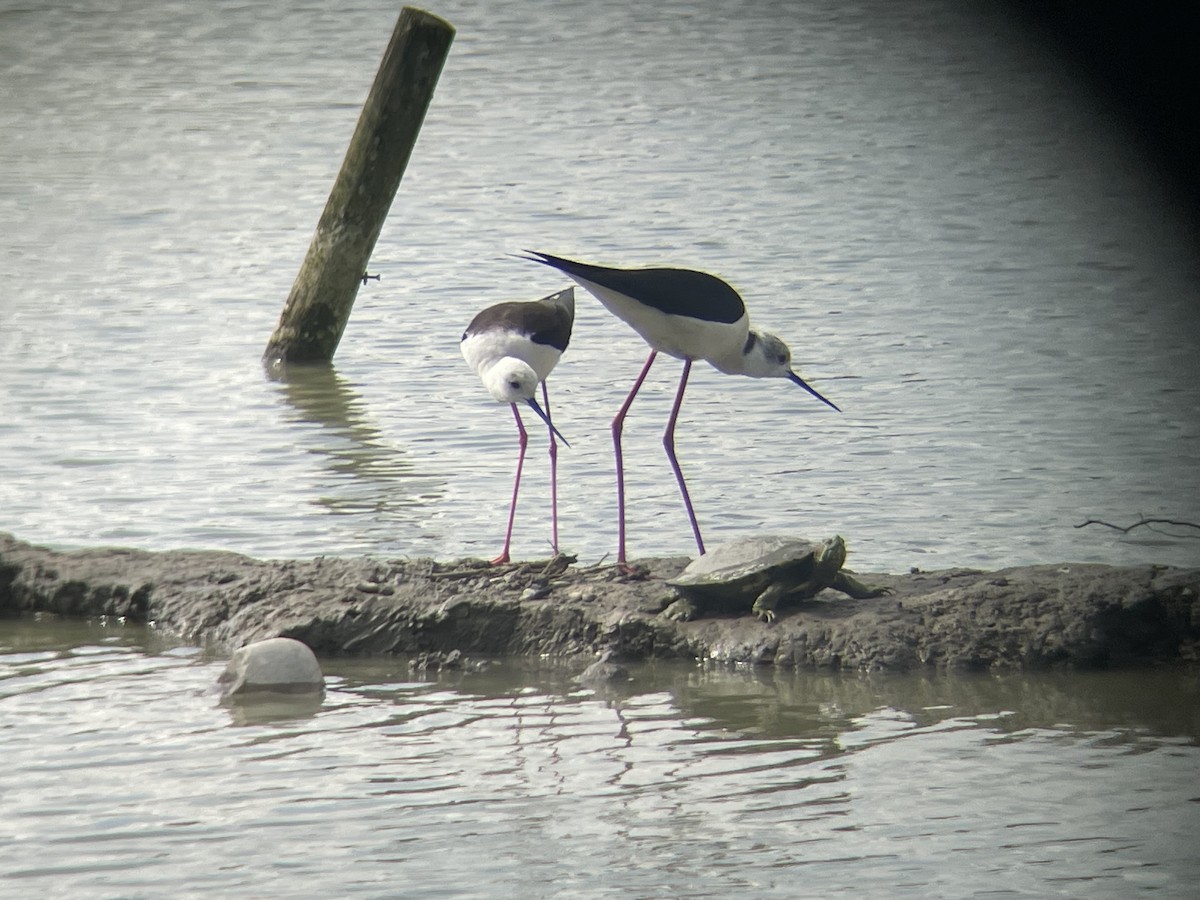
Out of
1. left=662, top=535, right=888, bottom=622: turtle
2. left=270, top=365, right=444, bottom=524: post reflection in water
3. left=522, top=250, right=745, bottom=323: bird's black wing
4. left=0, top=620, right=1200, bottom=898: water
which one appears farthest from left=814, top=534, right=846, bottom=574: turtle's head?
left=270, top=365, right=444, bottom=524: post reflection in water

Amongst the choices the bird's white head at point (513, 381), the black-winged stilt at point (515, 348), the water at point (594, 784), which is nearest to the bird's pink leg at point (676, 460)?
the black-winged stilt at point (515, 348)

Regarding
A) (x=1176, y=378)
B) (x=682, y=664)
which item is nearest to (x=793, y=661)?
(x=682, y=664)

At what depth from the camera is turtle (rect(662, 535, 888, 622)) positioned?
6.60m

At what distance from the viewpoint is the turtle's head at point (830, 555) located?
6.69 metres

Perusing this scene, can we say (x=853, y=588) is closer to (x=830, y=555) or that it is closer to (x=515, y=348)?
(x=830, y=555)

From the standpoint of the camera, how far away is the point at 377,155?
38.6 ft

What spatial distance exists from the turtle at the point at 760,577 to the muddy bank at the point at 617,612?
0.06 m

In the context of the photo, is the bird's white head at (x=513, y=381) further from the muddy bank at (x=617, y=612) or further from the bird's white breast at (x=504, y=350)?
the muddy bank at (x=617, y=612)

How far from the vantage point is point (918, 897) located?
4500 mm

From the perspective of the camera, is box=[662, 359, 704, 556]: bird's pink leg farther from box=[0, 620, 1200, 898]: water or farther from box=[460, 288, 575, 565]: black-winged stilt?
box=[0, 620, 1200, 898]: water

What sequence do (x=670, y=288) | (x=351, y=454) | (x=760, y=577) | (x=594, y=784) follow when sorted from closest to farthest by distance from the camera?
(x=594, y=784) → (x=760, y=577) → (x=670, y=288) → (x=351, y=454)

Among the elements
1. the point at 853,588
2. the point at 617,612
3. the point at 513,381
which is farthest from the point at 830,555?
the point at 513,381

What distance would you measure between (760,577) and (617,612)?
20.7 inches

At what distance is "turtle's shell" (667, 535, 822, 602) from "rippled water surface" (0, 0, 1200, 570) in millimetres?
1244
